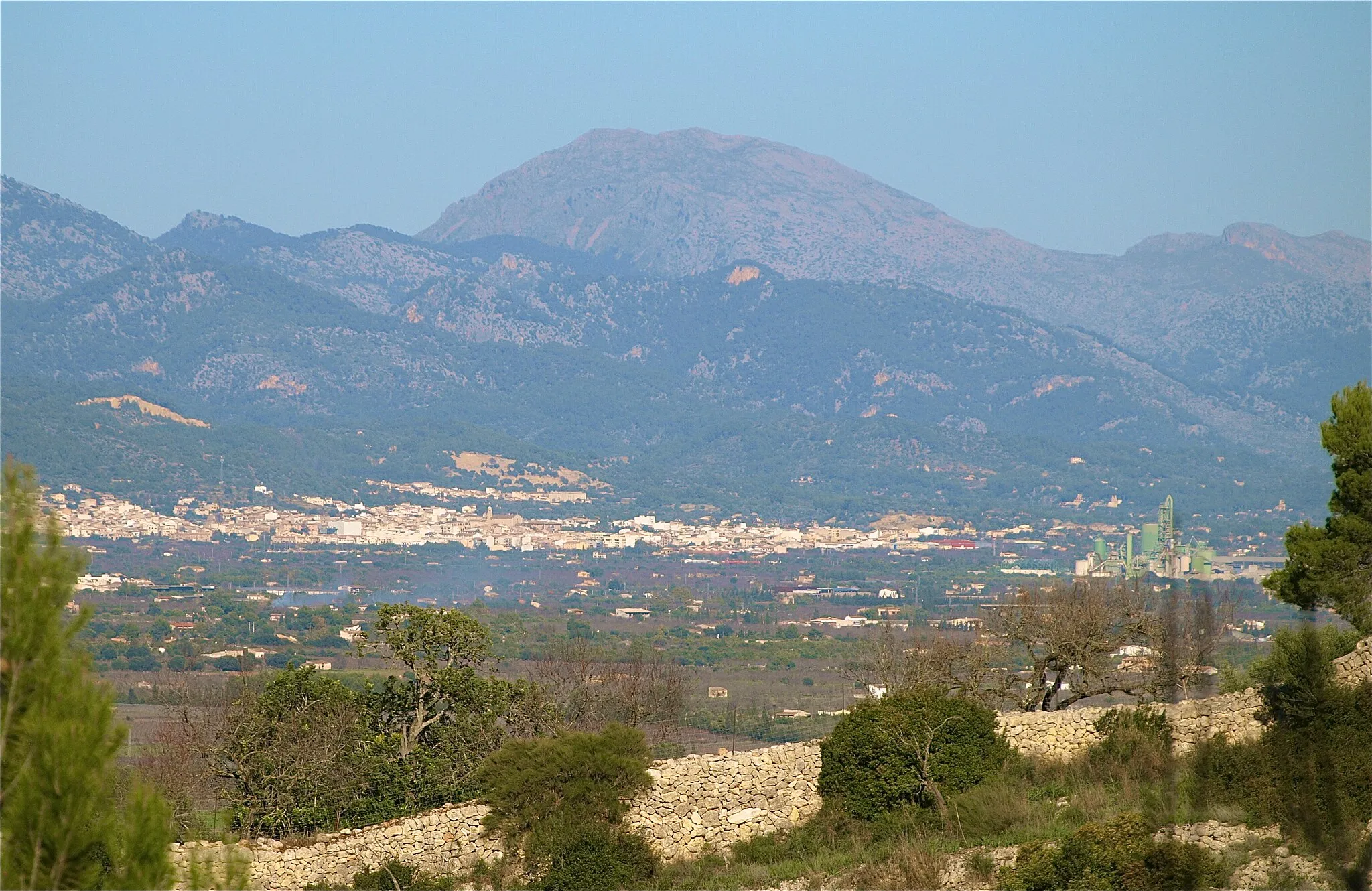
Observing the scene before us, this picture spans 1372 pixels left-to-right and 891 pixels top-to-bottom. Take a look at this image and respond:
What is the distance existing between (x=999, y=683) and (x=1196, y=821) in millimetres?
12274

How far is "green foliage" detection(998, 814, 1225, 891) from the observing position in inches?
530

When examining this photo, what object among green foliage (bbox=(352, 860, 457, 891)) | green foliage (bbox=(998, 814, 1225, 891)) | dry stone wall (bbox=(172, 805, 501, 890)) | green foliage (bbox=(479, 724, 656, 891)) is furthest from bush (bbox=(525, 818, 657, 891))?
green foliage (bbox=(998, 814, 1225, 891))

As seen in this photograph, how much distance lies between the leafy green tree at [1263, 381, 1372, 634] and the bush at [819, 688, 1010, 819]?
388 centimetres

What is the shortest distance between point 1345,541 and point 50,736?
1526 cm

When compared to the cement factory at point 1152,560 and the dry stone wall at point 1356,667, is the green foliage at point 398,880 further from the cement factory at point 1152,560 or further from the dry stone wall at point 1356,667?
the cement factory at point 1152,560

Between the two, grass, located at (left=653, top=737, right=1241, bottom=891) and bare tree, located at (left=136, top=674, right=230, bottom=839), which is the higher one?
grass, located at (left=653, top=737, right=1241, bottom=891)

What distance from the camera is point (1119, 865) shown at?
13.5 m

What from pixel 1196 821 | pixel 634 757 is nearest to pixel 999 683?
pixel 634 757

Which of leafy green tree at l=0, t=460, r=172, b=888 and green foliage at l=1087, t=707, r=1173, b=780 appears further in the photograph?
green foliage at l=1087, t=707, r=1173, b=780

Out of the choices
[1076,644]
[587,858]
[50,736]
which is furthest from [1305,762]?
[50,736]

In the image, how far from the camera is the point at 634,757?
19.7 meters

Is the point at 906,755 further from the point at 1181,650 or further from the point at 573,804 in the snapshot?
the point at 1181,650

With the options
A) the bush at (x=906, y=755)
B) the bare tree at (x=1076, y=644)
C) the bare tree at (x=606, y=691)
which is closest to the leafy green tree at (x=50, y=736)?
the bush at (x=906, y=755)

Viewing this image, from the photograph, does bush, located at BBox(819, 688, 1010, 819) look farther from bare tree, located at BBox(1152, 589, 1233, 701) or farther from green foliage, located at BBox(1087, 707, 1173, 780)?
bare tree, located at BBox(1152, 589, 1233, 701)
